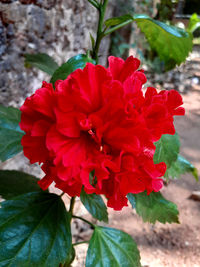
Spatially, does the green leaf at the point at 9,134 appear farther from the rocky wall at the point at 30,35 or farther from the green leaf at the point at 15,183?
the rocky wall at the point at 30,35

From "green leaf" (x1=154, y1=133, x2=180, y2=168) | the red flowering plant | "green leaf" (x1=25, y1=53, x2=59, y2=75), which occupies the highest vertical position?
the red flowering plant

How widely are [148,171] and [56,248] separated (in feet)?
1.04

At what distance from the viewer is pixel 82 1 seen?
63.0 inches

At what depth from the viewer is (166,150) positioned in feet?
2.47

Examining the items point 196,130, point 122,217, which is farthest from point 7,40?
point 196,130

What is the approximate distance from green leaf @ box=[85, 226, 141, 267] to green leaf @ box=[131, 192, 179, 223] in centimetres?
9

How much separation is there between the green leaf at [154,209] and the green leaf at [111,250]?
0.09m

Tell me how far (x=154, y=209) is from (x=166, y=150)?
23 cm

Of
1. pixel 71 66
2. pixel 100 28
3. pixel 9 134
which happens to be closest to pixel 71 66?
pixel 71 66

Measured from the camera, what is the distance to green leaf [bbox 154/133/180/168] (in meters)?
0.74

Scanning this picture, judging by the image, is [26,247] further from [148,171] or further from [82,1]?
[82,1]

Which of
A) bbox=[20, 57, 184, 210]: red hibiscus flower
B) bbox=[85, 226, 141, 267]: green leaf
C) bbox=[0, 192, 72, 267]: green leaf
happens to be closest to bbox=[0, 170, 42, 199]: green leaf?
bbox=[0, 192, 72, 267]: green leaf

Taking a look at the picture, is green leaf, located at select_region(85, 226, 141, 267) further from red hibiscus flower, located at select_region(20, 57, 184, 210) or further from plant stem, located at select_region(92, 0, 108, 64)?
plant stem, located at select_region(92, 0, 108, 64)

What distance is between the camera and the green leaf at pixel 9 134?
0.76 m
